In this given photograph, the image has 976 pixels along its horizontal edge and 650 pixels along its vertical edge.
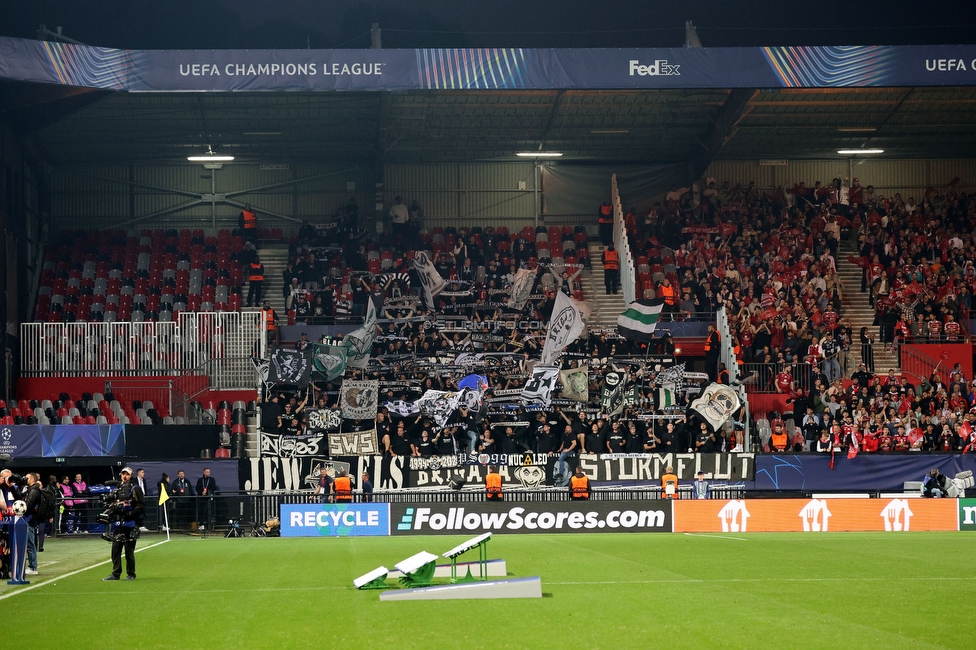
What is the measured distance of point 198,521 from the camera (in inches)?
1231

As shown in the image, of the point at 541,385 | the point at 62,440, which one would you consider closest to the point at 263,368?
the point at 62,440

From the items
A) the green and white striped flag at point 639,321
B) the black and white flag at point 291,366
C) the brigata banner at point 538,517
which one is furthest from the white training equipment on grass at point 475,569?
the green and white striped flag at point 639,321

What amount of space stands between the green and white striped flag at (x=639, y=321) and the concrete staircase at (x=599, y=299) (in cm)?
390

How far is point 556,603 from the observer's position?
13.7 meters

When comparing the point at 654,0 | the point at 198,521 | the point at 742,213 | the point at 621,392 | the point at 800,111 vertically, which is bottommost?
the point at 198,521

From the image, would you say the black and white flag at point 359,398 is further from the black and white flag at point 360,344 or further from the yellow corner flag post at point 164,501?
the yellow corner flag post at point 164,501

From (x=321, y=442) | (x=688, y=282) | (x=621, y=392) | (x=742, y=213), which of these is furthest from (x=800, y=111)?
(x=321, y=442)

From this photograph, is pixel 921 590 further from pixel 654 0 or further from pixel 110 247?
pixel 654 0

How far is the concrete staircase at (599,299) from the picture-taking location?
142 feet

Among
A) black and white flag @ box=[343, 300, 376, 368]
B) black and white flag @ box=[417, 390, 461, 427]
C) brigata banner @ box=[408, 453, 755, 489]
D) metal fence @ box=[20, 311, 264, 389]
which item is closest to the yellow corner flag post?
brigata banner @ box=[408, 453, 755, 489]

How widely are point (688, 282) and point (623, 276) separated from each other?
2900 millimetres

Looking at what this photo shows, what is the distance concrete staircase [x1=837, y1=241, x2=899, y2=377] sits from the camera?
4038cm

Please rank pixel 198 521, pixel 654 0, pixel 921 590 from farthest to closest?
pixel 654 0
pixel 198 521
pixel 921 590

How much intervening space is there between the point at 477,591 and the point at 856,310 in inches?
1277
